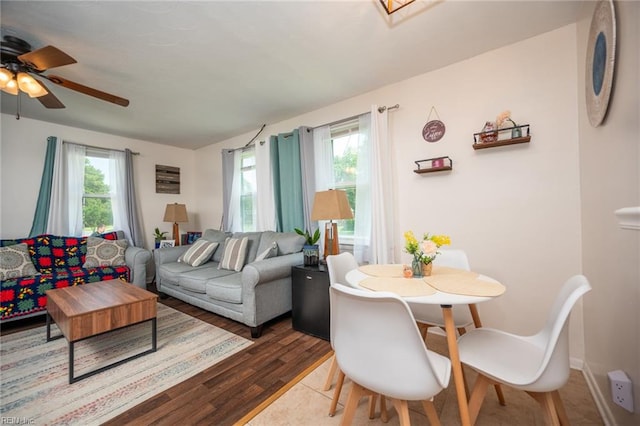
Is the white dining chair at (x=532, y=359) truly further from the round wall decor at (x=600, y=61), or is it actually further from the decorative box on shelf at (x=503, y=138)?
the decorative box on shelf at (x=503, y=138)

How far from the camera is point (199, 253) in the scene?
3.44 meters

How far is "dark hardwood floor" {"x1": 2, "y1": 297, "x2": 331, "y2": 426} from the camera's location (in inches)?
56.8

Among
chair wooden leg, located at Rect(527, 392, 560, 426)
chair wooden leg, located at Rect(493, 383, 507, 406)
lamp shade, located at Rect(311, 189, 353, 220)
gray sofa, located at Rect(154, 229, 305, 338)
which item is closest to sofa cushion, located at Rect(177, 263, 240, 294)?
gray sofa, located at Rect(154, 229, 305, 338)

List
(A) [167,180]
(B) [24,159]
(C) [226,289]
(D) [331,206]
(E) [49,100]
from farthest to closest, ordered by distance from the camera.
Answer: (A) [167,180], (B) [24,159], (C) [226,289], (D) [331,206], (E) [49,100]

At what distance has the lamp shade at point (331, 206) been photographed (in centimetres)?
229

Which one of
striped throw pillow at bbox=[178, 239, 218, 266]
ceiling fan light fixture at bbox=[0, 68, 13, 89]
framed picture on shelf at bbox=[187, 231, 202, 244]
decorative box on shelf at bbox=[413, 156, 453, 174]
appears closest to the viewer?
ceiling fan light fixture at bbox=[0, 68, 13, 89]

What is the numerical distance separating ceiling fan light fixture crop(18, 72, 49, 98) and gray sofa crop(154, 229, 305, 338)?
79.8 inches

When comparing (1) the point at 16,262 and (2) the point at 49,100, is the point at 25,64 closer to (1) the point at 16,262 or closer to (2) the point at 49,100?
(2) the point at 49,100

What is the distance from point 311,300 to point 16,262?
3.30 metres

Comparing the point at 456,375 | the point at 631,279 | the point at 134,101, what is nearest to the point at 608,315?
the point at 631,279

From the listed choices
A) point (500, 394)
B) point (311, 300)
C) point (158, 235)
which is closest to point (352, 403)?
point (500, 394)

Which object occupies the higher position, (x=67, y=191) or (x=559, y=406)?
(x=67, y=191)

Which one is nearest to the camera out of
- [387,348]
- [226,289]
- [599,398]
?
[387,348]

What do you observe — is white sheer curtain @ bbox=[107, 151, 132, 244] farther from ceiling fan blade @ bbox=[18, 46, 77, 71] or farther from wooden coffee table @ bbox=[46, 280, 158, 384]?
ceiling fan blade @ bbox=[18, 46, 77, 71]
